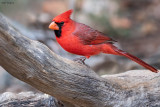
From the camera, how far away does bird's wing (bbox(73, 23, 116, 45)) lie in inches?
111

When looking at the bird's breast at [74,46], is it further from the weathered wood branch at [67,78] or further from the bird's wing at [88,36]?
the weathered wood branch at [67,78]

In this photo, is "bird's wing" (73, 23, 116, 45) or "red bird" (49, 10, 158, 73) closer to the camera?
"red bird" (49, 10, 158, 73)

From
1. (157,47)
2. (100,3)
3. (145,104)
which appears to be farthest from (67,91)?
(100,3)

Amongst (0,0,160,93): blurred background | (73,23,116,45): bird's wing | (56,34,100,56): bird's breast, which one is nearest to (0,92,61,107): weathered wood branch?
(56,34,100,56): bird's breast

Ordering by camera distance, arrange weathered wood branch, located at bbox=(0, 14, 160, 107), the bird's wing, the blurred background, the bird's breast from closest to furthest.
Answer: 1. weathered wood branch, located at bbox=(0, 14, 160, 107)
2. the bird's breast
3. the bird's wing
4. the blurred background

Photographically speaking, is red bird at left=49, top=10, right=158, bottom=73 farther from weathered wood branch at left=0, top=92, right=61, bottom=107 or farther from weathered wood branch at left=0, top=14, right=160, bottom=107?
weathered wood branch at left=0, top=92, right=61, bottom=107

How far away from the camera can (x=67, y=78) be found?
2.29 meters

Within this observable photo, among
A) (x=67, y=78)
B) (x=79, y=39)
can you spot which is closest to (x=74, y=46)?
(x=79, y=39)

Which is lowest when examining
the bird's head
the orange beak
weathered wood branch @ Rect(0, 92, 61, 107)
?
weathered wood branch @ Rect(0, 92, 61, 107)

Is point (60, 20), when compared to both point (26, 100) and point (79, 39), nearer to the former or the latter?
point (79, 39)

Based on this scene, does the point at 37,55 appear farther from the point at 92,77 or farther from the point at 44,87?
the point at 92,77

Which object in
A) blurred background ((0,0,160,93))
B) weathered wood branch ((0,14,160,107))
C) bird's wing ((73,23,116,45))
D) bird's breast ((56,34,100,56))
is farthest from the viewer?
blurred background ((0,0,160,93))

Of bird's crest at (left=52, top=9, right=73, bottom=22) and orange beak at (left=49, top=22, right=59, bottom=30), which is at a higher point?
bird's crest at (left=52, top=9, right=73, bottom=22)

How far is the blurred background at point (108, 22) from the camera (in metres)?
4.88
